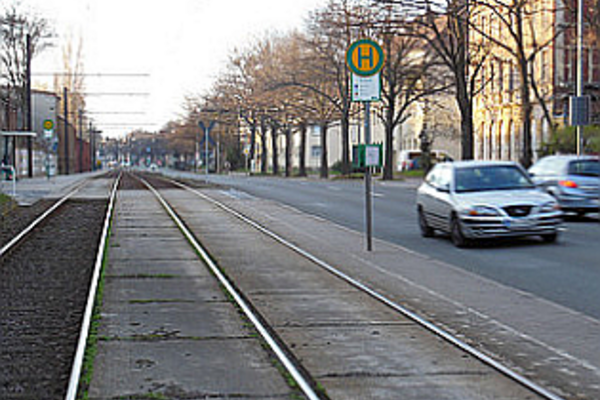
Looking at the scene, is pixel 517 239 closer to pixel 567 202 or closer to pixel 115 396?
pixel 567 202

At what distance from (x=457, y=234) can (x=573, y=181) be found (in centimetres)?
780

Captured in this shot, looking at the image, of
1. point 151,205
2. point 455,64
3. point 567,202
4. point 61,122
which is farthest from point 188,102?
point 567,202

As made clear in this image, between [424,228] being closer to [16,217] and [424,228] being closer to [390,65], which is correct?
[16,217]

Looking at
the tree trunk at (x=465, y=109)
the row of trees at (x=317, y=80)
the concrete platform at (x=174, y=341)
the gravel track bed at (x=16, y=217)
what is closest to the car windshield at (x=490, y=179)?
the concrete platform at (x=174, y=341)

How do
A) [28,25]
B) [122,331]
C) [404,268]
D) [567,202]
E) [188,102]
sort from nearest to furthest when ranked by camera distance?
[122,331] < [404,268] < [567,202] < [28,25] < [188,102]

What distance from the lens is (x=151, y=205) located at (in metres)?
28.8

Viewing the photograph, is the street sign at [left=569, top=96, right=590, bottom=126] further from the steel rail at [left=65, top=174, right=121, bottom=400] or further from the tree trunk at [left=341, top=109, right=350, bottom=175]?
the tree trunk at [left=341, top=109, right=350, bottom=175]

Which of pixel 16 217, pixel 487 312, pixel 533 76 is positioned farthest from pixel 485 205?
pixel 533 76

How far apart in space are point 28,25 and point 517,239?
5038 cm

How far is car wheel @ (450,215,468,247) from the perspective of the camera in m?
16.0

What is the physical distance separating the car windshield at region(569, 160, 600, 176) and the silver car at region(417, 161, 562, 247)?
612 centimetres

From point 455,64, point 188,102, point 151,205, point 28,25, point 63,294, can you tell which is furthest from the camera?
point 188,102

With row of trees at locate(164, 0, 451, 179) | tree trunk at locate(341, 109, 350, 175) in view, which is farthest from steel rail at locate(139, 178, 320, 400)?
tree trunk at locate(341, 109, 350, 175)

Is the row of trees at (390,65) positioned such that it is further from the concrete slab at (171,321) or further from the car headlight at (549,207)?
the concrete slab at (171,321)
